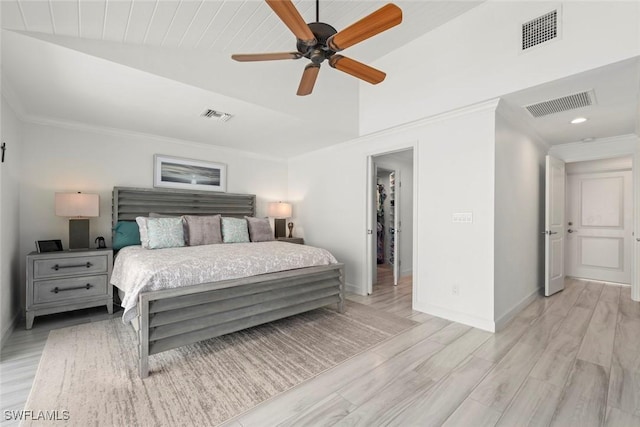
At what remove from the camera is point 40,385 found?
1.95 metres

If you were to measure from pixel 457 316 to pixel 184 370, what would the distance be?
280 centimetres

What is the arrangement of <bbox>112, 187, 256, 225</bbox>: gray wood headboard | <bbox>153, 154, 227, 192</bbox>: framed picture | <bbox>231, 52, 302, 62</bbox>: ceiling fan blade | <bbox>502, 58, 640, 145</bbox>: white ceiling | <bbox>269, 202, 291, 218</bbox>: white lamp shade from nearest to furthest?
<bbox>231, 52, 302, 62</bbox>: ceiling fan blade → <bbox>502, 58, 640, 145</bbox>: white ceiling → <bbox>112, 187, 256, 225</bbox>: gray wood headboard → <bbox>153, 154, 227, 192</bbox>: framed picture → <bbox>269, 202, 291, 218</bbox>: white lamp shade

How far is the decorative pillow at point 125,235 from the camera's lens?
3.60 metres

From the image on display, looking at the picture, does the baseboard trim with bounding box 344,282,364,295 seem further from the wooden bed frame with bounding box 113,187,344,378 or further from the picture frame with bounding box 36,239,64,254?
the picture frame with bounding box 36,239,64,254

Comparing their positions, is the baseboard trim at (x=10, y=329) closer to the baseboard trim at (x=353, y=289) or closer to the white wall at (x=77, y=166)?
the white wall at (x=77, y=166)

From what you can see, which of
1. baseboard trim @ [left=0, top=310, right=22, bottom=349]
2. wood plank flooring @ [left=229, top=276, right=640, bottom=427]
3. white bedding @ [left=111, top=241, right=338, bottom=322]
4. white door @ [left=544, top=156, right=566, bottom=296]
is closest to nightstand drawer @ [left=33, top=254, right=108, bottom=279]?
white bedding @ [left=111, top=241, right=338, bottom=322]

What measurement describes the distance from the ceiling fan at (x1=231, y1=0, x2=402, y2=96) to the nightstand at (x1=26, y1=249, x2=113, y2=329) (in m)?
2.86

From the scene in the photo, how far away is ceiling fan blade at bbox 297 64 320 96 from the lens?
2124 millimetres

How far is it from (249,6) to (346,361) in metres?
3.01

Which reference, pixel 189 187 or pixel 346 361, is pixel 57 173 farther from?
pixel 346 361

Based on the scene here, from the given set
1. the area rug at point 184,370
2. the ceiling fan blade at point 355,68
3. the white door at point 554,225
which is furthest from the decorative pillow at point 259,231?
the white door at point 554,225

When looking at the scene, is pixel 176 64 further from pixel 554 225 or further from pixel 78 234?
pixel 554 225

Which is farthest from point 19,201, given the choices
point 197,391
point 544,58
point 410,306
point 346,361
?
point 544,58

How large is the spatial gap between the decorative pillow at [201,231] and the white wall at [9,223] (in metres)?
1.64
